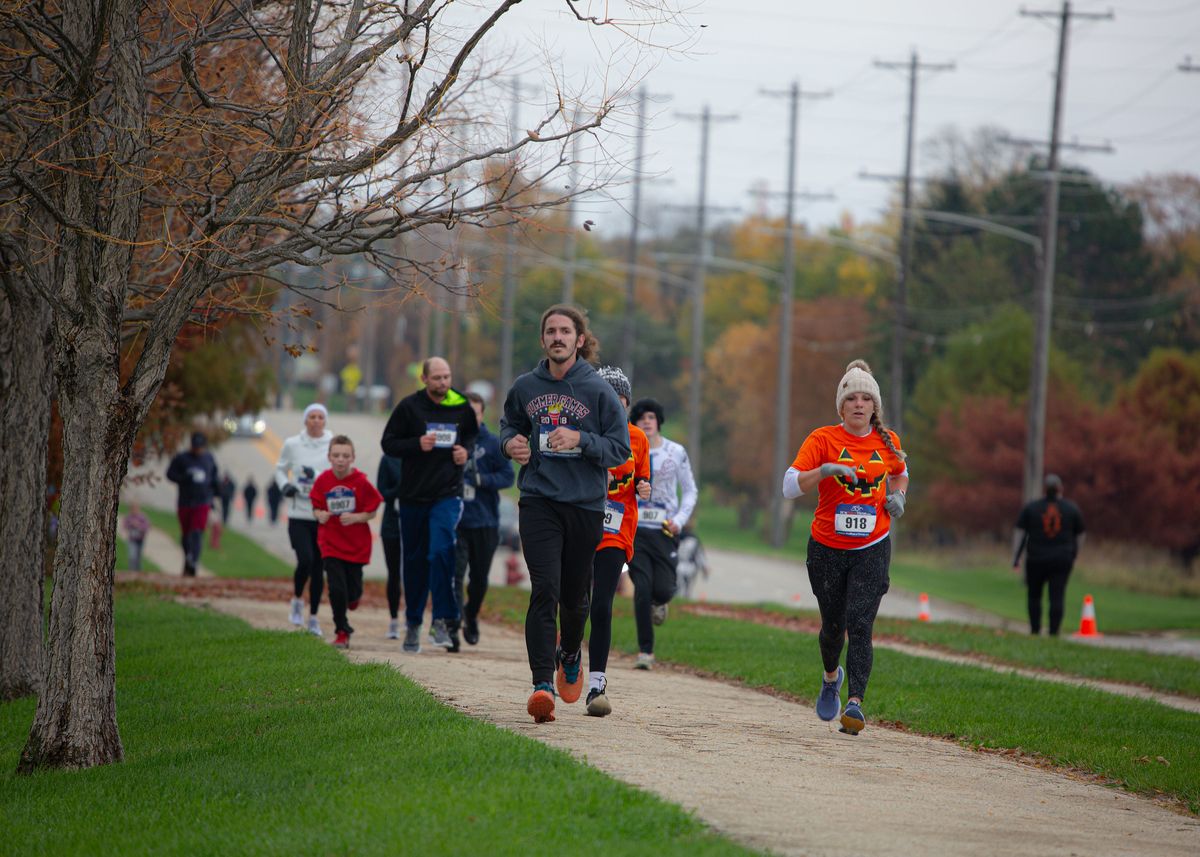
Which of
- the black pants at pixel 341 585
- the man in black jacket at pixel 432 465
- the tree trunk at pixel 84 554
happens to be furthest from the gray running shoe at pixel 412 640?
the tree trunk at pixel 84 554

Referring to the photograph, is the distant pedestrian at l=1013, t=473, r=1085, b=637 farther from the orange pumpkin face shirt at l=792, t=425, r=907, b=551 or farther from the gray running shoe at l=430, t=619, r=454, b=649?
the orange pumpkin face shirt at l=792, t=425, r=907, b=551

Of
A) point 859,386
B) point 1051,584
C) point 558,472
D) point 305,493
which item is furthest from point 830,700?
point 1051,584

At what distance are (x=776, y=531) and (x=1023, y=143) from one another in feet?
75.5

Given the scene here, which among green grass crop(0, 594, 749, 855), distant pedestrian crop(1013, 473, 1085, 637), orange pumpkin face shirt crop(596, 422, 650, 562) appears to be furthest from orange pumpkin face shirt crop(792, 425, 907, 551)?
distant pedestrian crop(1013, 473, 1085, 637)

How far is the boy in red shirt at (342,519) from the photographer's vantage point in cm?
1352

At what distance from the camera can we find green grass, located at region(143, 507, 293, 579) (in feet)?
119

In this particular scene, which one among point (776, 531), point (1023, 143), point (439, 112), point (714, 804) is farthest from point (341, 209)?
point (776, 531)

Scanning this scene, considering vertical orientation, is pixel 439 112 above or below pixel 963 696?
above

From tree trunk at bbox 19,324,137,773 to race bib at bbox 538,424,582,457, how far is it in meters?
2.32

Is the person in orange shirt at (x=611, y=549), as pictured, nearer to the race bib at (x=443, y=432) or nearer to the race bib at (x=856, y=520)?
the race bib at (x=856, y=520)

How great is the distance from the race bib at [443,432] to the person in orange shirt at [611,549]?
2323 mm

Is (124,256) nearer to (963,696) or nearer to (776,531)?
(963,696)

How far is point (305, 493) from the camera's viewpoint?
14820mm

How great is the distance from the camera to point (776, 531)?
2286 inches
